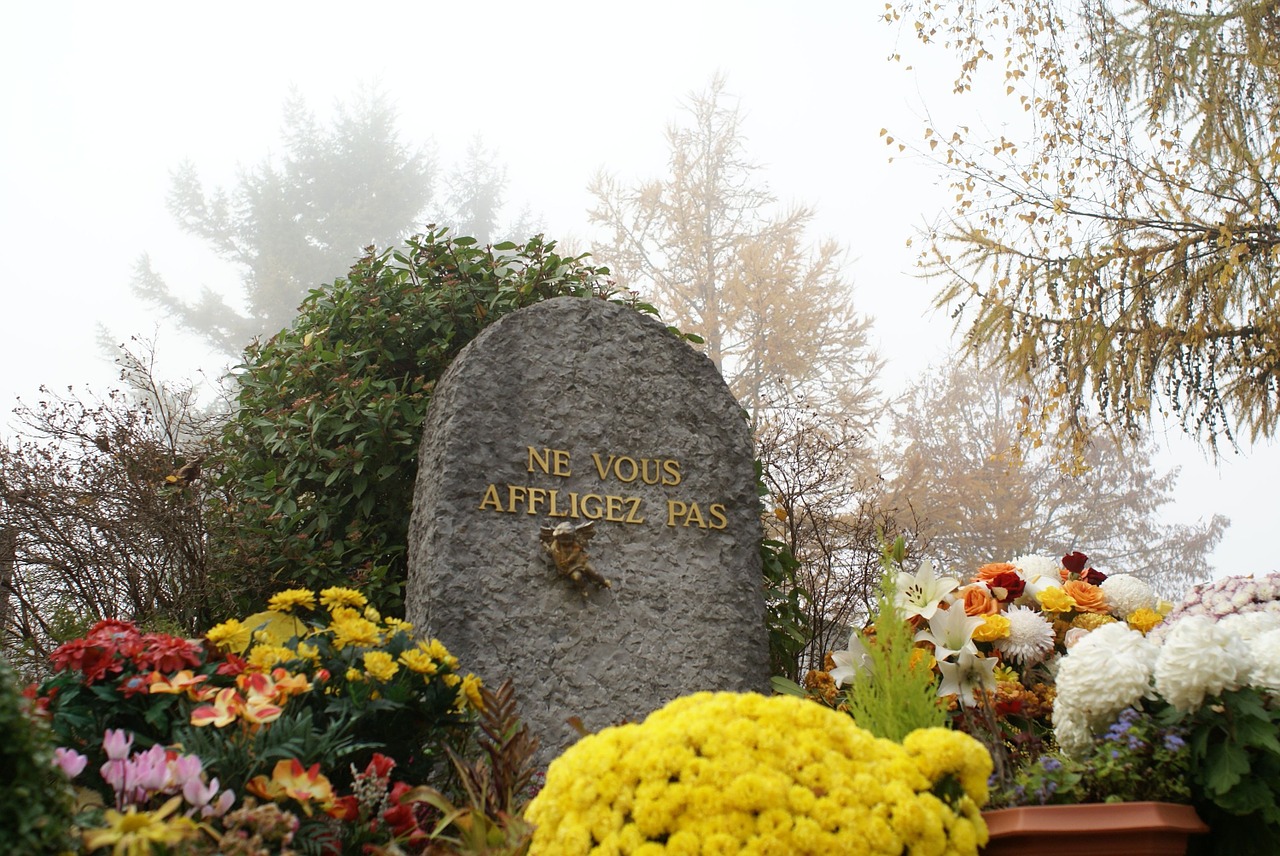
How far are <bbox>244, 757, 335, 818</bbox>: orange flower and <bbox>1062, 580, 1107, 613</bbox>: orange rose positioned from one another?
117 inches

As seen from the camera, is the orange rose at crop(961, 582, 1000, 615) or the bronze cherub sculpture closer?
the bronze cherub sculpture

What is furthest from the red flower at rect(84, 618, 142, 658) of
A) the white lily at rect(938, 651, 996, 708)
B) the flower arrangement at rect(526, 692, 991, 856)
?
the white lily at rect(938, 651, 996, 708)

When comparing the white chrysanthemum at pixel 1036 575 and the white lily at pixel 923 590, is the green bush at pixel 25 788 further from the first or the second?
the white chrysanthemum at pixel 1036 575

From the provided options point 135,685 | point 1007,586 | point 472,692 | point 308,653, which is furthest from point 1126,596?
point 135,685

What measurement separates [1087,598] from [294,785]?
10.1 feet

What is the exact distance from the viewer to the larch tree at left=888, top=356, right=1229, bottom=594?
44.7 feet

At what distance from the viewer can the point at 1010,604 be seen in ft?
12.7

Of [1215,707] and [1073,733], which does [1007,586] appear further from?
[1215,707]

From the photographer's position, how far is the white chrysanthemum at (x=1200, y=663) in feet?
6.61

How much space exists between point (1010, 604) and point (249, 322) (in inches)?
835

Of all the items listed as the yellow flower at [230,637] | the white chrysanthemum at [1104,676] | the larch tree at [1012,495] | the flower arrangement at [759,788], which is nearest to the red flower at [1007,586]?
the white chrysanthemum at [1104,676]

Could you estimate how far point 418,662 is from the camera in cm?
228

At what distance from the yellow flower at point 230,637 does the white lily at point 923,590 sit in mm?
2407

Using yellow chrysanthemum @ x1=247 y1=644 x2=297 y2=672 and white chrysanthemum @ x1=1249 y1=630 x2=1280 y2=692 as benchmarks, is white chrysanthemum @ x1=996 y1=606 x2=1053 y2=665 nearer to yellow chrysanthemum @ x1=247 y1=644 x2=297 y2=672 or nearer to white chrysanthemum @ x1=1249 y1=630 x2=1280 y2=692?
white chrysanthemum @ x1=1249 y1=630 x2=1280 y2=692
